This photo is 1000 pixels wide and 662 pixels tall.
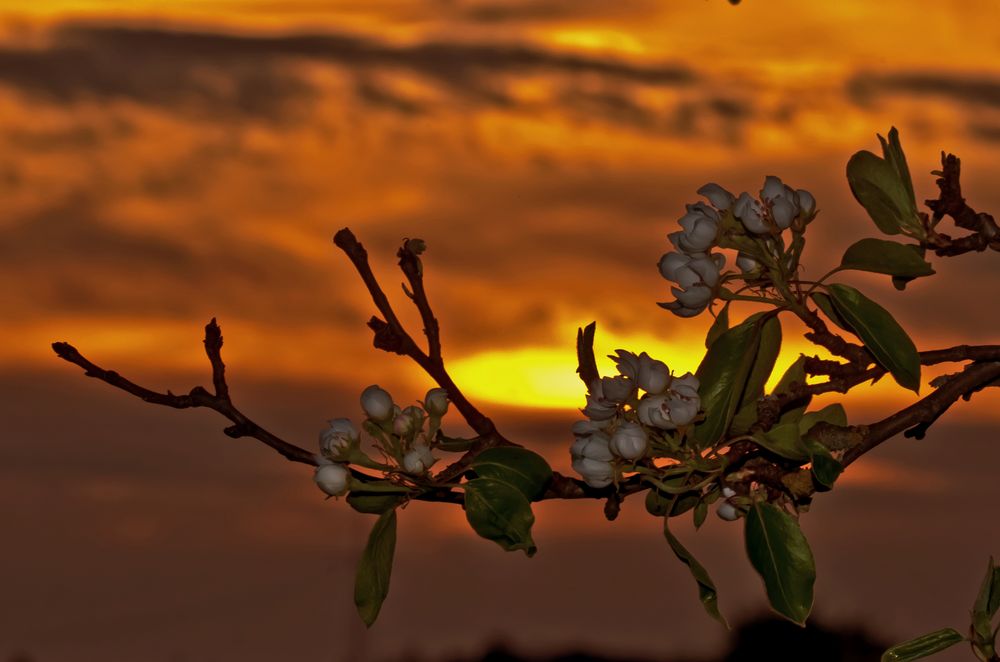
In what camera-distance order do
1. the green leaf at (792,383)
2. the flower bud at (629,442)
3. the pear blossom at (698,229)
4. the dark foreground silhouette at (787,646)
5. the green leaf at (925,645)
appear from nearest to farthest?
the flower bud at (629,442) → the pear blossom at (698,229) → the green leaf at (792,383) → the green leaf at (925,645) → the dark foreground silhouette at (787,646)

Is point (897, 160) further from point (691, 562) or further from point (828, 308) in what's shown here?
point (691, 562)

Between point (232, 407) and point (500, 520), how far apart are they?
82 centimetres

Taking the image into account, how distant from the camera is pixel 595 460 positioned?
10.1 ft

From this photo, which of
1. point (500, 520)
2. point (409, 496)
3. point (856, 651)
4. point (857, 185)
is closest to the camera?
point (500, 520)

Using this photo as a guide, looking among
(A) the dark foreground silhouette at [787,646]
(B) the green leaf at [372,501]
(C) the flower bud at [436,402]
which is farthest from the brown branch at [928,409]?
(A) the dark foreground silhouette at [787,646]

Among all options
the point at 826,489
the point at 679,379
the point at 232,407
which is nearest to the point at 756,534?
the point at 826,489

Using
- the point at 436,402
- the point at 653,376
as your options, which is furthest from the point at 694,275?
the point at 436,402

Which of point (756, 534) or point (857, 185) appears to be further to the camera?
point (857, 185)

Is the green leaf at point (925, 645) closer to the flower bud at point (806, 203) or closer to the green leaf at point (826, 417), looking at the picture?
the green leaf at point (826, 417)

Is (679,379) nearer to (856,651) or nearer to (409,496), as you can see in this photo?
(409,496)

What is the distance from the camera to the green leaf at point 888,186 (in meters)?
3.48

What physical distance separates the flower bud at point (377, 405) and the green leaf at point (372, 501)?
195 millimetres

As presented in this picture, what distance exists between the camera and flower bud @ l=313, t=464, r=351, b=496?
3.20 m

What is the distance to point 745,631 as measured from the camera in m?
15.5
